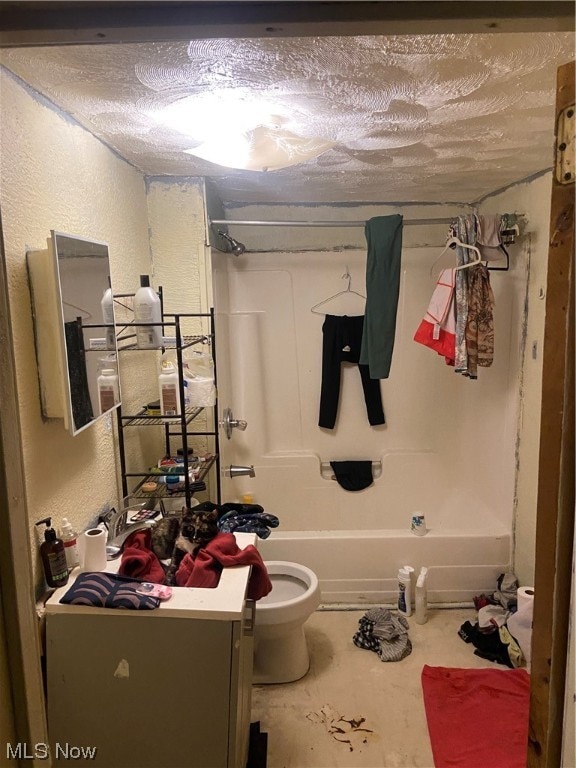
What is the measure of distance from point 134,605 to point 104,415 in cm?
67

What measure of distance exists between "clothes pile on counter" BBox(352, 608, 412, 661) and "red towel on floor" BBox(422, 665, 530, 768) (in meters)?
0.14

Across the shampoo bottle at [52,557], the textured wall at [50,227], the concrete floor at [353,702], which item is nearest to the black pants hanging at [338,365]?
the concrete floor at [353,702]

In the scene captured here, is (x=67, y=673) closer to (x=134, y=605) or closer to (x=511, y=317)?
(x=134, y=605)

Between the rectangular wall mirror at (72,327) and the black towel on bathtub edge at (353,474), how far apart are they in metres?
1.84

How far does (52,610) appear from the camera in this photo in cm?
130

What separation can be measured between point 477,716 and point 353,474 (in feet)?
4.83

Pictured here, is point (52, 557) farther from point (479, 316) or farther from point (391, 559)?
point (479, 316)

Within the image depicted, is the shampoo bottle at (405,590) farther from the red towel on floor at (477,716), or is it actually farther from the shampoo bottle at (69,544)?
the shampoo bottle at (69,544)

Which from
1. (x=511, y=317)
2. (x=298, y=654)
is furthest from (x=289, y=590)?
(x=511, y=317)

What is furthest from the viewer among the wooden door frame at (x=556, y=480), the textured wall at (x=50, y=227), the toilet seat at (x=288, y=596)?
the toilet seat at (x=288, y=596)

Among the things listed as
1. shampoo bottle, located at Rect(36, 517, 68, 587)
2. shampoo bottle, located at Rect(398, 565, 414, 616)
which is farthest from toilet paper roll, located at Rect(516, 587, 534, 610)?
shampoo bottle, located at Rect(36, 517, 68, 587)

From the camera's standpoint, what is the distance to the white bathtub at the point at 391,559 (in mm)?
2619

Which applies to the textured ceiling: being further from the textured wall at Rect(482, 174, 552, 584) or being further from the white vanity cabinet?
the white vanity cabinet

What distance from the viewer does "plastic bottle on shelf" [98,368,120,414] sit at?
163 cm
